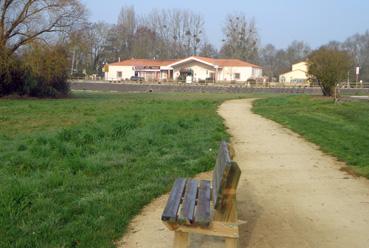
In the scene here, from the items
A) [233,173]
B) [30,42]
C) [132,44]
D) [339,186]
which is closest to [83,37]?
[30,42]

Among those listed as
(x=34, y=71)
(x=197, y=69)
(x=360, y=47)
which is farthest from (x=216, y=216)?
(x=360, y=47)

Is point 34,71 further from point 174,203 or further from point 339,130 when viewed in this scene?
point 174,203

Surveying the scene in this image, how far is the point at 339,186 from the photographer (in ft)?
27.8

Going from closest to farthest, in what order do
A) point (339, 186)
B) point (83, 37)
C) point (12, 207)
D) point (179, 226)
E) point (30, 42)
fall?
point (179, 226)
point (12, 207)
point (339, 186)
point (30, 42)
point (83, 37)

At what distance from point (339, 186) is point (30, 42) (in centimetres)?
3559

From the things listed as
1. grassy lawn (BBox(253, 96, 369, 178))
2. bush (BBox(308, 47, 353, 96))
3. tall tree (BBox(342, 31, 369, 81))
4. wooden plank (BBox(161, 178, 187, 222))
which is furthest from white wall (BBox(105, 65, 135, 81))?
wooden plank (BBox(161, 178, 187, 222))

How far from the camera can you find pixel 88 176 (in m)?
8.73

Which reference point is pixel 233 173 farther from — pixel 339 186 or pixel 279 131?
pixel 279 131

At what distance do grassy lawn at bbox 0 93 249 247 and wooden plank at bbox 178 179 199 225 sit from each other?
35.4 inches

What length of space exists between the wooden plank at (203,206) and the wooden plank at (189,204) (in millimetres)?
48

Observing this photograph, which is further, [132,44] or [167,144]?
[132,44]

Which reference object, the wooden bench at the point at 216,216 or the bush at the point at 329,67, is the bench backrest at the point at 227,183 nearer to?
the wooden bench at the point at 216,216

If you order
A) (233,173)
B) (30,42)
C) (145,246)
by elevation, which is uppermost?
(30,42)

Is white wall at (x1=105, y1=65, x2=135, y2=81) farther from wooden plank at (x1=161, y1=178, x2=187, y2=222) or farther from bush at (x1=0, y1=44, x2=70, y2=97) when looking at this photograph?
wooden plank at (x1=161, y1=178, x2=187, y2=222)
